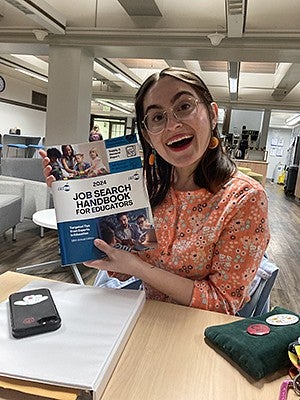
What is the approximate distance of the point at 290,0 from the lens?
3562 mm

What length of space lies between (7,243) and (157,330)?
349 cm

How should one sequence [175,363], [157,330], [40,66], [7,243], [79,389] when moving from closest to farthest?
[79,389] → [175,363] → [157,330] → [7,243] → [40,66]

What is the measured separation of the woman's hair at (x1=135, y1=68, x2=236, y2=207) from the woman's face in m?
0.02

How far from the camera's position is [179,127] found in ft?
3.22

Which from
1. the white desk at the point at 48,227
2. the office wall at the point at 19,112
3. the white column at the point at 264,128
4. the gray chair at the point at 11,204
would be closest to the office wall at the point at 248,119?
the white column at the point at 264,128

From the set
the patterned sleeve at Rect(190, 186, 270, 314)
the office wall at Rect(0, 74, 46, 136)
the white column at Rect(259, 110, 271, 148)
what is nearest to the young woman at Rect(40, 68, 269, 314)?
the patterned sleeve at Rect(190, 186, 270, 314)

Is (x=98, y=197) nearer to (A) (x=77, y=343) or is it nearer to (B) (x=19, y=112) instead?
(A) (x=77, y=343)

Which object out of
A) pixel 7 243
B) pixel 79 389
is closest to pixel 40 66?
pixel 7 243

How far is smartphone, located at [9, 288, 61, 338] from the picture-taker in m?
0.67

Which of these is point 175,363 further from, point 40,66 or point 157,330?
point 40,66

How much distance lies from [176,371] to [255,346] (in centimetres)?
16

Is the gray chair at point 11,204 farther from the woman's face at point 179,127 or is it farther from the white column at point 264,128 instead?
the white column at point 264,128

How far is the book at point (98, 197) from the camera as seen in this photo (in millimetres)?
815

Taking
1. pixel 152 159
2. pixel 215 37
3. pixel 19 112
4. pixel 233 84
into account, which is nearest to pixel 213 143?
pixel 152 159
